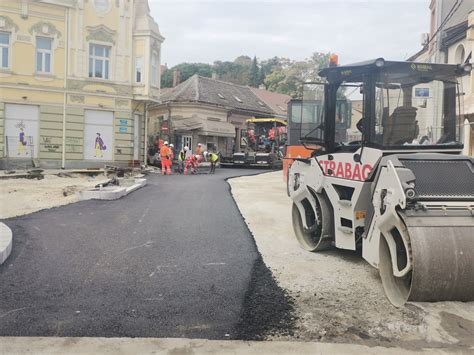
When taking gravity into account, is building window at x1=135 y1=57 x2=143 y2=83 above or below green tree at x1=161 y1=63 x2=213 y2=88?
below

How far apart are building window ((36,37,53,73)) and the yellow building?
48 mm

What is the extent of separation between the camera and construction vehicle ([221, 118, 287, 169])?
31.6m

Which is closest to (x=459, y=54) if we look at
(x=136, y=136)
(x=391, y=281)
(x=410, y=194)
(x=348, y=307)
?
(x=391, y=281)

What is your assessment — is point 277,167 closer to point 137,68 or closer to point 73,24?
point 137,68

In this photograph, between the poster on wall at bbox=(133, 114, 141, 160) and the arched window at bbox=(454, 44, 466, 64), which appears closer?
the arched window at bbox=(454, 44, 466, 64)

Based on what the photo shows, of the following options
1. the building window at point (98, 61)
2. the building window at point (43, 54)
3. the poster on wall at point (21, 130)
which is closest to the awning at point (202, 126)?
the building window at point (98, 61)

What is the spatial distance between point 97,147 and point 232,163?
900 centimetres

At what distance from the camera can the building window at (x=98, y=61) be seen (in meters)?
27.3

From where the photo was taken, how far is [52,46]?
26219mm

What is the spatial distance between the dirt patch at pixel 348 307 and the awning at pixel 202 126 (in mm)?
28214

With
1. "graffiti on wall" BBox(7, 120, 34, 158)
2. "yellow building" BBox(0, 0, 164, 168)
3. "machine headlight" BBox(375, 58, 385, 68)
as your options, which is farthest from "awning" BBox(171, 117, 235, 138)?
"machine headlight" BBox(375, 58, 385, 68)

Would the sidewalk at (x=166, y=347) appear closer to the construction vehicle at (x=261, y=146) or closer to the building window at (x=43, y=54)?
the building window at (x=43, y=54)

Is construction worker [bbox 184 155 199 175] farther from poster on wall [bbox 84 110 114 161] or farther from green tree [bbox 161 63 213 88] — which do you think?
green tree [bbox 161 63 213 88]

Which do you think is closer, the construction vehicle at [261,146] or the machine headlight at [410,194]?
the machine headlight at [410,194]
